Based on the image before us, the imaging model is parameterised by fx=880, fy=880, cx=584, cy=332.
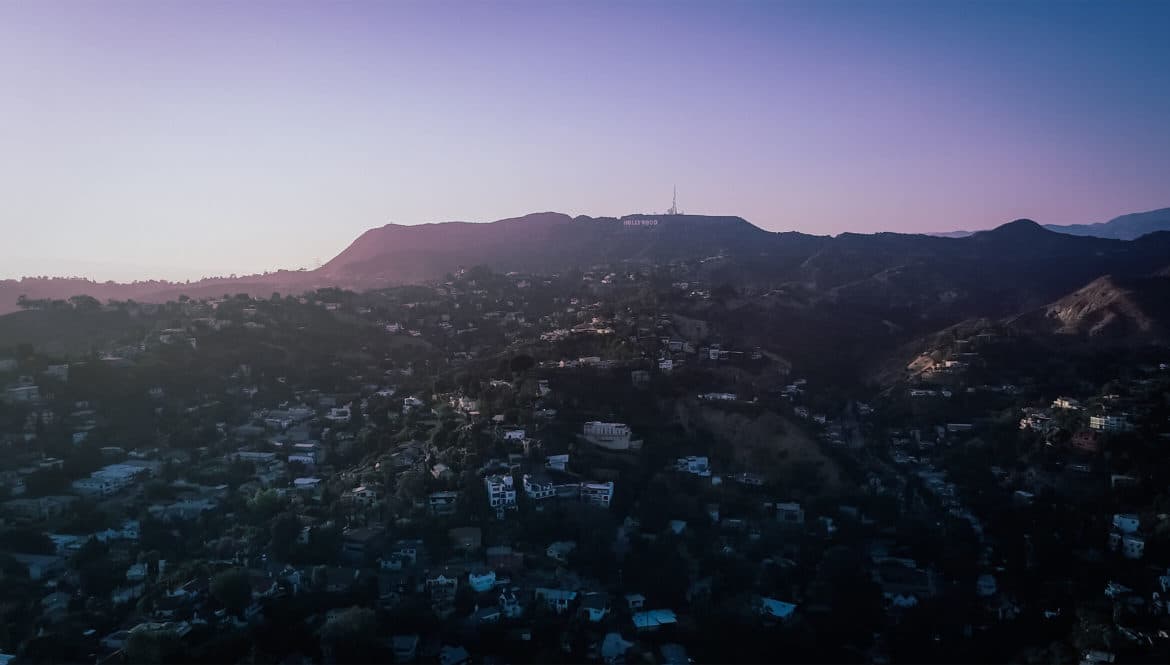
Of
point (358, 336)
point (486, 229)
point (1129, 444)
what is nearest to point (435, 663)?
point (1129, 444)

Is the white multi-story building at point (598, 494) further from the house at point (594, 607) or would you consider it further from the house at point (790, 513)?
the house at point (790, 513)

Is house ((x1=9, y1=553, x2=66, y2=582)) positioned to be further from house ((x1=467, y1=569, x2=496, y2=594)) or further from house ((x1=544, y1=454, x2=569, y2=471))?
house ((x1=544, y1=454, x2=569, y2=471))

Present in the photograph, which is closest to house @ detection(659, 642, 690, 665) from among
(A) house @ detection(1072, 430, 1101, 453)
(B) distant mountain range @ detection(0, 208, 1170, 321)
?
(A) house @ detection(1072, 430, 1101, 453)

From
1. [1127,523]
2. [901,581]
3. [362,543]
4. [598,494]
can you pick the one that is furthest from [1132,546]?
[362,543]

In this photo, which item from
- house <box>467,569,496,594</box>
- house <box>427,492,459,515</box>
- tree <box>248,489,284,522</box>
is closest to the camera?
house <box>467,569,496,594</box>

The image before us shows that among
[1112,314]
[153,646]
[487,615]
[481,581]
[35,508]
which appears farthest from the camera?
[1112,314]

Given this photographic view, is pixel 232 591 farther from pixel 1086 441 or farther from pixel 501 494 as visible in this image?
pixel 1086 441
